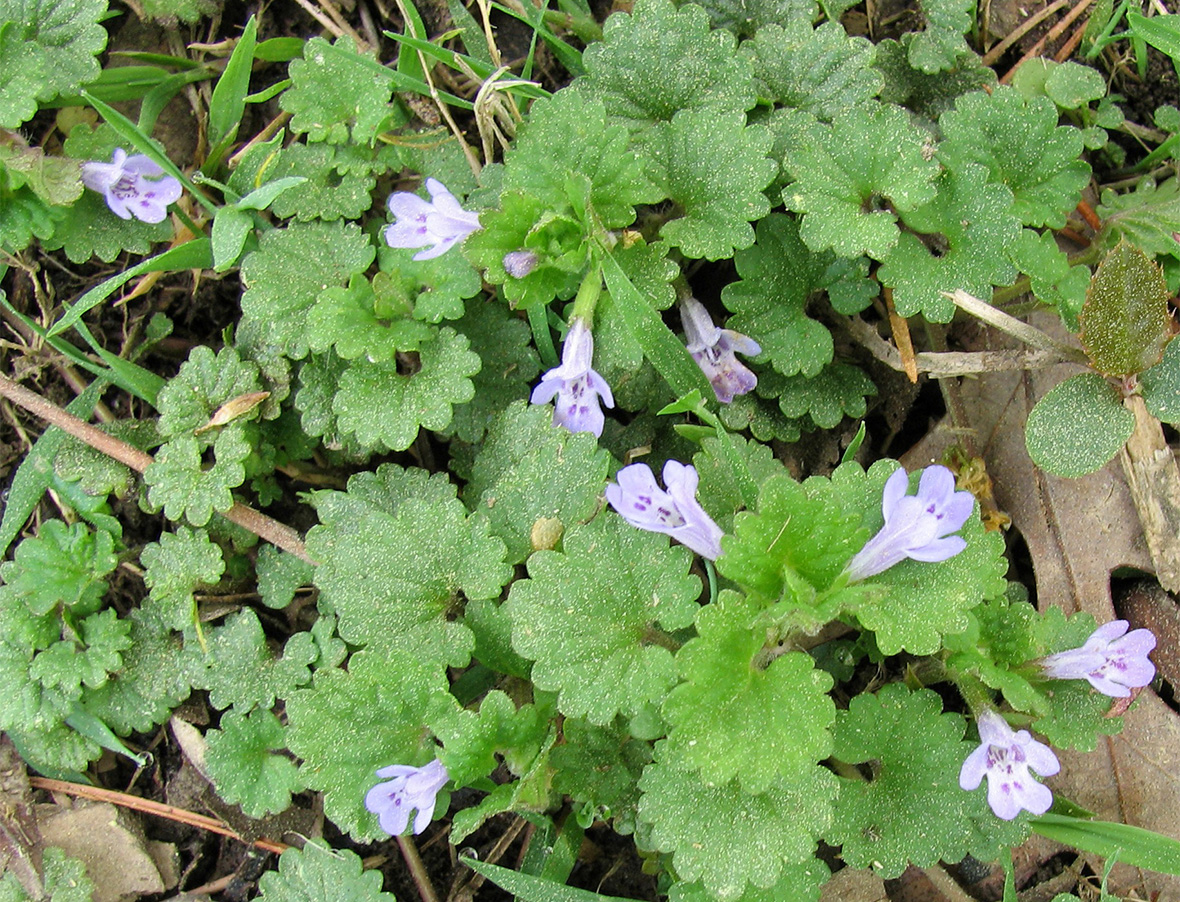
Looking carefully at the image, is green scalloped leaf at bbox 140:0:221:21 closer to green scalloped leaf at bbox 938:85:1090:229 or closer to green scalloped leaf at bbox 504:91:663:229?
green scalloped leaf at bbox 504:91:663:229

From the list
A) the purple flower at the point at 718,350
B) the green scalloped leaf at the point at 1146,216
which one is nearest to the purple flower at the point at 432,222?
the purple flower at the point at 718,350

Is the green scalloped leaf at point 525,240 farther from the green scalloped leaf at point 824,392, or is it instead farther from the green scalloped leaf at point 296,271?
the green scalloped leaf at point 824,392

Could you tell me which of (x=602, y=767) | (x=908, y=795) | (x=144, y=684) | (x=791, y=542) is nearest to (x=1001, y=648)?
(x=908, y=795)

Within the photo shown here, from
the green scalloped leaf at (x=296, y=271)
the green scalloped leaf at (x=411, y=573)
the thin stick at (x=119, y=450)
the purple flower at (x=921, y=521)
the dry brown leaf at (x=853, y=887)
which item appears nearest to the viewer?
the purple flower at (x=921, y=521)

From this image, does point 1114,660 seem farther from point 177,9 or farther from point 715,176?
point 177,9

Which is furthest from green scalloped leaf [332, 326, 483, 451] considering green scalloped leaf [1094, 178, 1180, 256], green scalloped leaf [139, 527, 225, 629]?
green scalloped leaf [1094, 178, 1180, 256]

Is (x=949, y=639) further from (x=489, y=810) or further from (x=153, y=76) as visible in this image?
(x=153, y=76)
